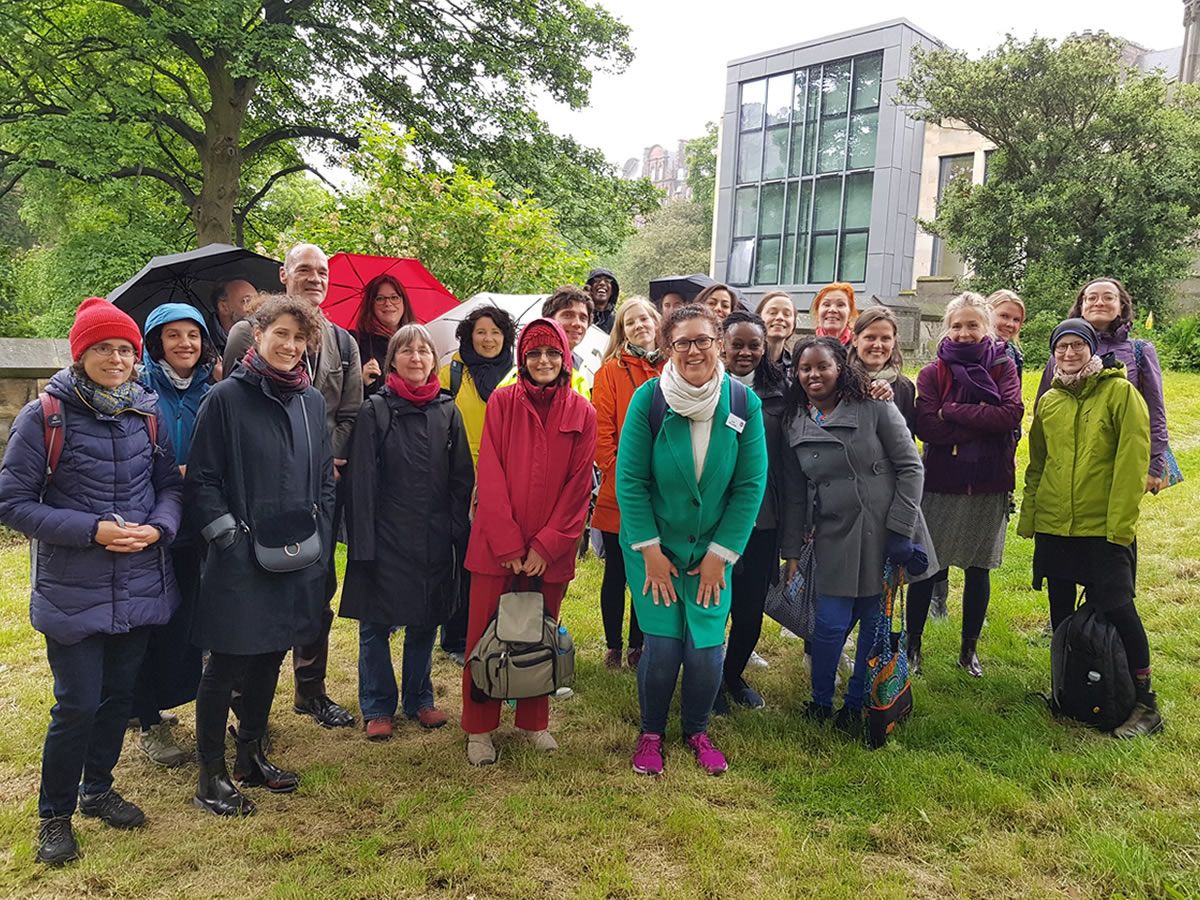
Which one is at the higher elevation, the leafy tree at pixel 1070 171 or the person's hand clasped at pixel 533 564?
the leafy tree at pixel 1070 171

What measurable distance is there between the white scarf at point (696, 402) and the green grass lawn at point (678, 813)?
1.44m

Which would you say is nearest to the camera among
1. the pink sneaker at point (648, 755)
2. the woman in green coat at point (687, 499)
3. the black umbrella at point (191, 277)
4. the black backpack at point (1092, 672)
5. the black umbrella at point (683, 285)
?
the woman in green coat at point (687, 499)

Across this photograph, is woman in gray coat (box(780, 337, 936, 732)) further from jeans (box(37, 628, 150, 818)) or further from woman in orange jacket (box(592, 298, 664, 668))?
jeans (box(37, 628, 150, 818))

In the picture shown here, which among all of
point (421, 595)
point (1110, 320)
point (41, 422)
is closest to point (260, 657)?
point (421, 595)

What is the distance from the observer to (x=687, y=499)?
362 cm

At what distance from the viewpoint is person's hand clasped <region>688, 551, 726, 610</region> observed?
3580 millimetres

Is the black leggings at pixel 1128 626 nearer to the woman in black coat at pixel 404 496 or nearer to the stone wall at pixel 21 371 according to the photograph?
the woman in black coat at pixel 404 496

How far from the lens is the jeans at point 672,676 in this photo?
3676 millimetres

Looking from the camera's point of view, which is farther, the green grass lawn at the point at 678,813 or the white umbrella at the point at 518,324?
the white umbrella at the point at 518,324

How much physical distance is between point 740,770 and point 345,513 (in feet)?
7.17

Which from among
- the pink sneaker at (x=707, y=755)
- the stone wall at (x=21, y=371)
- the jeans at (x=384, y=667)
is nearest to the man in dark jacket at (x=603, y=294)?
the jeans at (x=384, y=667)

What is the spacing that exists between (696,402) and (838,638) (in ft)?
4.62

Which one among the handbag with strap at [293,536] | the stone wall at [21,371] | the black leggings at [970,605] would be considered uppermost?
the stone wall at [21,371]

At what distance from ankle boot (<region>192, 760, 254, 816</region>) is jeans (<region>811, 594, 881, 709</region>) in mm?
2636
